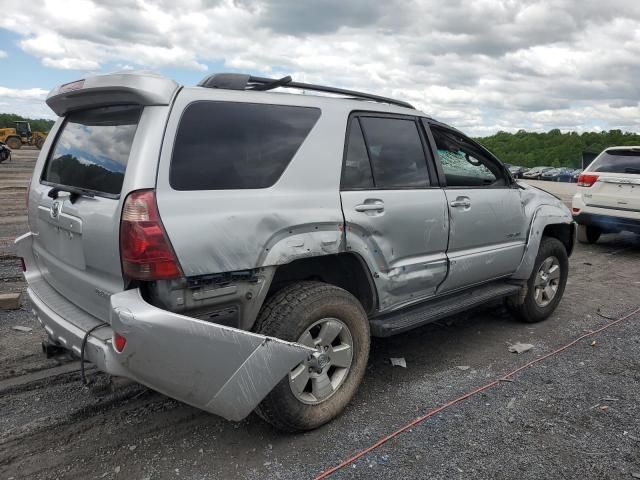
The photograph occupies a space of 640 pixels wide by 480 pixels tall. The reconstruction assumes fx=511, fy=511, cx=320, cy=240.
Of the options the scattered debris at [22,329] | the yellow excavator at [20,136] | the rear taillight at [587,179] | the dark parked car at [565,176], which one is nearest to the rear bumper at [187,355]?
the scattered debris at [22,329]

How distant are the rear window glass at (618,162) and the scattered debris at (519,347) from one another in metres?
5.27

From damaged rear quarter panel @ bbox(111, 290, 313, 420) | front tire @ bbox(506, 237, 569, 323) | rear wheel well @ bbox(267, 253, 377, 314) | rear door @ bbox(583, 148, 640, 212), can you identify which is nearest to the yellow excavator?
rear door @ bbox(583, 148, 640, 212)

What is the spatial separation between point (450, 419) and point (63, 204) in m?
2.52

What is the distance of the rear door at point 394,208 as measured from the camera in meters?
3.08

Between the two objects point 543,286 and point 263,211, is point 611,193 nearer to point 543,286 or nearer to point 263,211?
point 543,286

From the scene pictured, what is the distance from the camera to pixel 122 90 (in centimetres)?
247

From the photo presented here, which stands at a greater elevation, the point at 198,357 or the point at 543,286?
the point at 198,357

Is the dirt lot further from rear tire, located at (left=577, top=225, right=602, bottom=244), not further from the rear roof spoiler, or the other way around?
rear tire, located at (left=577, top=225, right=602, bottom=244)

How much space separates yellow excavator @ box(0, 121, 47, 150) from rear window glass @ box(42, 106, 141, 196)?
122ft

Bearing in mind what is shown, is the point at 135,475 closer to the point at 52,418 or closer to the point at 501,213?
the point at 52,418

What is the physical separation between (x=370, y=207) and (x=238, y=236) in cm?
95

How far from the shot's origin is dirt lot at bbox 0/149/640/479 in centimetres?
260

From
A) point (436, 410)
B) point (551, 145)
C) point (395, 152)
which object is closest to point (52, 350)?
point (436, 410)

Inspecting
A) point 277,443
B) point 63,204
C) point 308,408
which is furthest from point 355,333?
point 63,204
